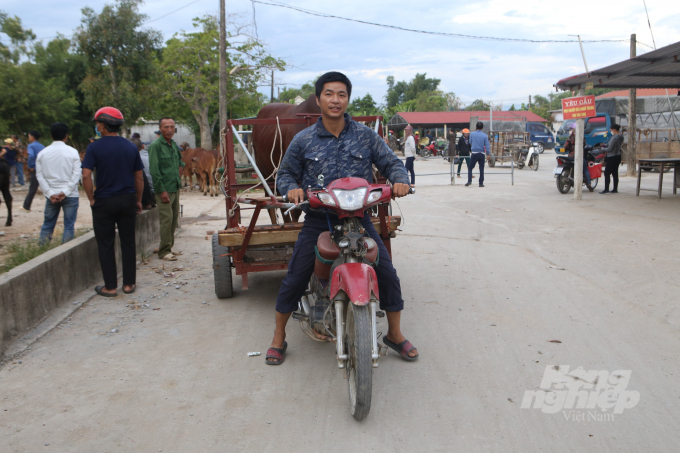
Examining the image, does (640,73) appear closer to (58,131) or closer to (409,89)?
(58,131)

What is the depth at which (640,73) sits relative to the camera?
11.4 metres

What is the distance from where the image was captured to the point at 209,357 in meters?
4.05

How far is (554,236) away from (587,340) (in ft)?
14.6

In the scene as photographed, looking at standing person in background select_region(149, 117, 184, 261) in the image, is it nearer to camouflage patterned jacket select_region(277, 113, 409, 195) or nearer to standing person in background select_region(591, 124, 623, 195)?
camouflage patterned jacket select_region(277, 113, 409, 195)

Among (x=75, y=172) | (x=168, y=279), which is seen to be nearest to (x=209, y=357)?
(x=168, y=279)

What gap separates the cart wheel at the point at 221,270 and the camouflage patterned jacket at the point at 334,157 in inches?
72.9

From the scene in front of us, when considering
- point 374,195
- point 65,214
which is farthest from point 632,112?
point 374,195

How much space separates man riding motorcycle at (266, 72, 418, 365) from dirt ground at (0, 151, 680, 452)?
2.06 feet

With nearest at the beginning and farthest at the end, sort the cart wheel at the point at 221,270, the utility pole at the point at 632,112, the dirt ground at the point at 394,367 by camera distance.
Answer: the dirt ground at the point at 394,367
the cart wheel at the point at 221,270
the utility pole at the point at 632,112

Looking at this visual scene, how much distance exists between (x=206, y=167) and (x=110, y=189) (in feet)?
37.4

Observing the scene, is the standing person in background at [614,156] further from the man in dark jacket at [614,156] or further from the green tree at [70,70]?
the green tree at [70,70]

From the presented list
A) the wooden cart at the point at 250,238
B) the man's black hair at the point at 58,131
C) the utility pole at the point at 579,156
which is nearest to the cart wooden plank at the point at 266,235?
the wooden cart at the point at 250,238

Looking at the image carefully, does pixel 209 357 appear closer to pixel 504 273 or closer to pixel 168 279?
pixel 168 279

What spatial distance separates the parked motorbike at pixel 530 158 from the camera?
22703 millimetres
